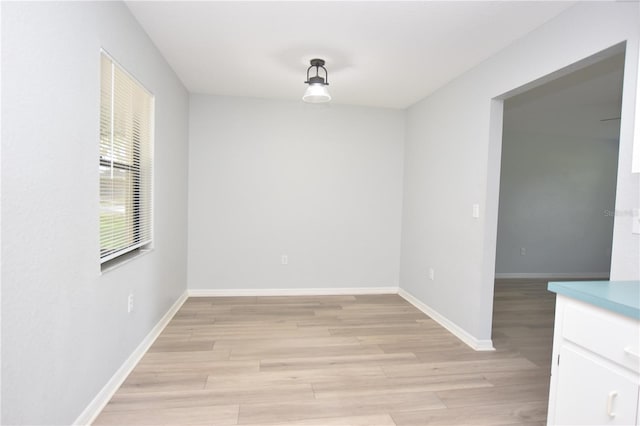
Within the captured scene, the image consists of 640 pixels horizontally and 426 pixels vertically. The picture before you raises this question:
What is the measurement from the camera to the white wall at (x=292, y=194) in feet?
13.4

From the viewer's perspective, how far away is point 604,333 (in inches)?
46.7

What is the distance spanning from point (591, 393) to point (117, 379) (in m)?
2.52

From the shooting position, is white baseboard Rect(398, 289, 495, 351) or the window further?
white baseboard Rect(398, 289, 495, 351)

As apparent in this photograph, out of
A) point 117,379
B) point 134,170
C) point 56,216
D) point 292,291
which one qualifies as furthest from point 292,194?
point 56,216

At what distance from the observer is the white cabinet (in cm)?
111

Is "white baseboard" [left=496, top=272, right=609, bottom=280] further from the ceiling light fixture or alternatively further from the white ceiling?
the ceiling light fixture

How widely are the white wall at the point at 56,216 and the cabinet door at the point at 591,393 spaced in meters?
2.14

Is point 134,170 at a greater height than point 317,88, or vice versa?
point 317,88

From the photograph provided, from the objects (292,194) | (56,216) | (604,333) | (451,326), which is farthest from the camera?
(292,194)

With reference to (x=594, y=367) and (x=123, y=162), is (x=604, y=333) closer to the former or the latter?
(x=594, y=367)

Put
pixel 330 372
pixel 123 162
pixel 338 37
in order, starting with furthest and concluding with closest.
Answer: pixel 338 37
pixel 330 372
pixel 123 162

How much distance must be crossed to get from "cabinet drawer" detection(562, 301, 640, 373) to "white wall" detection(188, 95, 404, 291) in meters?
3.12

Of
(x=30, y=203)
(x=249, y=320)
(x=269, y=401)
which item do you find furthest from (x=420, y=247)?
(x=30, y=203)

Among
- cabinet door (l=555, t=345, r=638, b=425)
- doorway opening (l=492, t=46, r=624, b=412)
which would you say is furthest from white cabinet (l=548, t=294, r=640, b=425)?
doorway opening (l=492, t=46, r=624, b=412)
